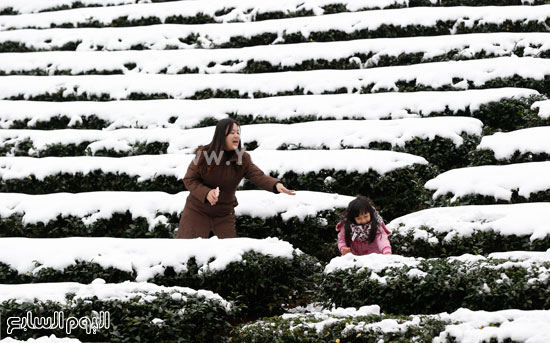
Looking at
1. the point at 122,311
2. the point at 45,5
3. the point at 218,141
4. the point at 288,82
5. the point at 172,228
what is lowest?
the point at 122,311

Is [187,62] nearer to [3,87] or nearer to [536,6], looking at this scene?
[3,87]

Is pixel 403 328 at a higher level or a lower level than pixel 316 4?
lower

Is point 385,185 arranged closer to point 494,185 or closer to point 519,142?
point 494,185

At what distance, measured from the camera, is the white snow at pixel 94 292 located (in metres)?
5.49

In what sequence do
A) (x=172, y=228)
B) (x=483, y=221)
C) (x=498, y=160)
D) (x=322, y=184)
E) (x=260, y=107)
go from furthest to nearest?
(x=260, y=107) → (x=322, y=184) → (x=498, y=160) → (x=172, y=228) → (x=483, y=221)

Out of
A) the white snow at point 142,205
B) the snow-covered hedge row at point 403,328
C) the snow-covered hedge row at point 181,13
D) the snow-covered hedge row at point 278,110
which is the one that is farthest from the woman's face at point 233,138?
the snow-covered hedge row at point 181,13

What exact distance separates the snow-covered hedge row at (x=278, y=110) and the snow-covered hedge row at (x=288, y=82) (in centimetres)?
52

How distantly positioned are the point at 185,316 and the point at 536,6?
31.8 feet

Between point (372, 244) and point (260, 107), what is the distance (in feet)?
14.7

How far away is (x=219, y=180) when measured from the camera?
7.20 meters

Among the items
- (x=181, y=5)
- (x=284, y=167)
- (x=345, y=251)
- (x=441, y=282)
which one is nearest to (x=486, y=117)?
(x=284, y=167)

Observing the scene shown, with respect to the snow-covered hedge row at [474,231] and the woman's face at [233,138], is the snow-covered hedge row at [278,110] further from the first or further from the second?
the woman's face at [233,138]

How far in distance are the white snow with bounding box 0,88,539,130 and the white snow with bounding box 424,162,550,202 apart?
215cm

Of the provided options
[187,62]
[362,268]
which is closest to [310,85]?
[187,62]
